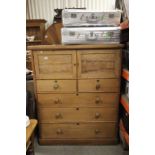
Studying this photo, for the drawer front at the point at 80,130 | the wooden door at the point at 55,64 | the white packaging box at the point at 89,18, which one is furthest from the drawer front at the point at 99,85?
the white packaging box at the point at 89,18

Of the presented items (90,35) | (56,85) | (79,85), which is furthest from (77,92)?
(90,35)

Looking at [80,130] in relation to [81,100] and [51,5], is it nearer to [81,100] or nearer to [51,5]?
[81,100]

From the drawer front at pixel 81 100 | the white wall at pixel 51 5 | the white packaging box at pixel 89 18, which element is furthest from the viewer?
the white wall at pixel 51 5

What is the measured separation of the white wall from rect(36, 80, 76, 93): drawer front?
149 centimetres

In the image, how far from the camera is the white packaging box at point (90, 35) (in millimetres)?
1873

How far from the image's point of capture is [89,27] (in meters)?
1.91

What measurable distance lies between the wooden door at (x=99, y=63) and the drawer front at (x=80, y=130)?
538 mm

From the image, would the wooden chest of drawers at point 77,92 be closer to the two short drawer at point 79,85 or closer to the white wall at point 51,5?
the two short drawer at point 79,85

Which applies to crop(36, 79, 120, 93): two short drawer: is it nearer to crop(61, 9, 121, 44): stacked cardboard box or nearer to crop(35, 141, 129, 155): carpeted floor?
crop(61, 9, 121, 44): stacked cardboard box

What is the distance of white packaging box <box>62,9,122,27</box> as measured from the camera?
6.12 ft

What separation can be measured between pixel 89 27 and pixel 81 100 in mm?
745

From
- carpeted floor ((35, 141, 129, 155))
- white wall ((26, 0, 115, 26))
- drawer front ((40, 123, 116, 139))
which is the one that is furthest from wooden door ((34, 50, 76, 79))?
white wall ((26, 0, 115, 26))
